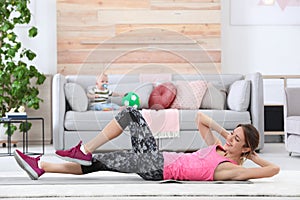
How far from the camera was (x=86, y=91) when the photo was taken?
16.6 feet

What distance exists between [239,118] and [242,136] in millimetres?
2944

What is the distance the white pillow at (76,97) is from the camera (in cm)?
529

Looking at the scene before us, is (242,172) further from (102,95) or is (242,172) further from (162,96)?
(102,95)

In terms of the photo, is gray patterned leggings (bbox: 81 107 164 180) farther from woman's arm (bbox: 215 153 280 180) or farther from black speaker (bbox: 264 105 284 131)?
black speaker (bbox: 264 105 284 131)

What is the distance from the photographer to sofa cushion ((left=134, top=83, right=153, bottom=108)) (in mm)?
3676

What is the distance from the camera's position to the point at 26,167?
3568 mm

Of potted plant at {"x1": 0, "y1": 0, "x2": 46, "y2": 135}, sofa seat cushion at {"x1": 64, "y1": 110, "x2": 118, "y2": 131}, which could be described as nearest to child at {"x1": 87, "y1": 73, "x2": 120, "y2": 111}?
sofa seat cushion at {"x1": 64, "y1": 110, "x2": 118, "y2": 131}

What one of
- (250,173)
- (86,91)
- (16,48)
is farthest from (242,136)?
(16,48)

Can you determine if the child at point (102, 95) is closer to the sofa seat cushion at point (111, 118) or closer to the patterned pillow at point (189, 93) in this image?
the sofa seat cushion at point (111, 118)

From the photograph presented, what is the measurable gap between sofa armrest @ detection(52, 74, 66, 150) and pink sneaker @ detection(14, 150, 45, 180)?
2.73m

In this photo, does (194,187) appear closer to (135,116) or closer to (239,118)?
(135,116)

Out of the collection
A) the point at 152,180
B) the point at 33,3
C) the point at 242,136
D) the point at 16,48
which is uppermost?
the point at 33,3

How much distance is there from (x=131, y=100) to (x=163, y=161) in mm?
570

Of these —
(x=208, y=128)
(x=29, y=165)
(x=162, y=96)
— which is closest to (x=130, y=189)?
(x=29, y=165)
